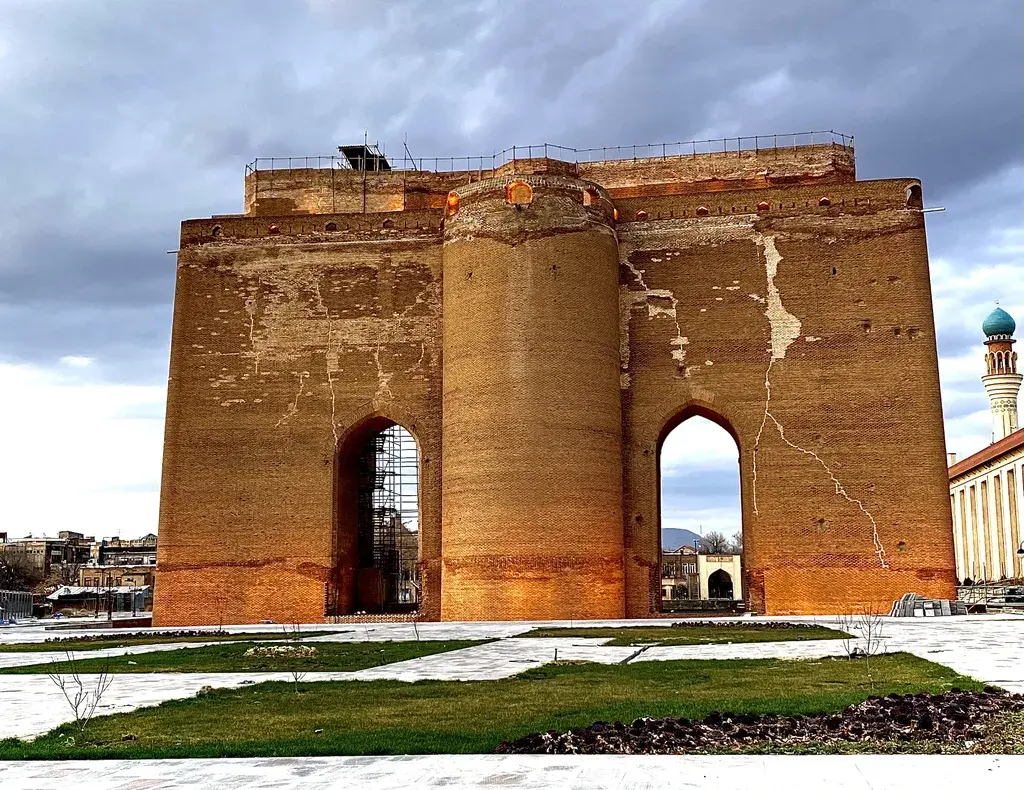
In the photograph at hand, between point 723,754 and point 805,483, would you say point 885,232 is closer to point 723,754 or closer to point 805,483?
point 805,483

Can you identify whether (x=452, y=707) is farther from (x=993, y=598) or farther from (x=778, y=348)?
(x=993, y=598)

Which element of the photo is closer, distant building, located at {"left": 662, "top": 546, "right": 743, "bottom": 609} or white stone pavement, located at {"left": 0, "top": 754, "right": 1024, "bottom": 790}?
white stone pavement, located at {"left": 0, "top": 754, "right": 1024, "bottom": 790}

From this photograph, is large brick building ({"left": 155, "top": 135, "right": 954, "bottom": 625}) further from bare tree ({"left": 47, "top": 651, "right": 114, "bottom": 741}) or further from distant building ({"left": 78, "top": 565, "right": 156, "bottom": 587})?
distant building ({"left": 78, "top": 565, "right": 156, "bottom": 587})

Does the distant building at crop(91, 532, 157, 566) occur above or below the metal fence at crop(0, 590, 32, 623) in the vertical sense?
above

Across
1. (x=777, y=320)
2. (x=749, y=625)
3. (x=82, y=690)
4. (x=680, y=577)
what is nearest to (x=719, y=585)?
(x=680, y=577)

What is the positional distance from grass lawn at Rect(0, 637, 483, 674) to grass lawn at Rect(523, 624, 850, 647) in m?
2.63

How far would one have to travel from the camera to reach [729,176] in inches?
1294

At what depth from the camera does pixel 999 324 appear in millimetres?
66188

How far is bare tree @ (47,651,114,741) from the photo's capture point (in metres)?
7.32

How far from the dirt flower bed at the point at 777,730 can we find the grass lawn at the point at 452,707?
310 mm

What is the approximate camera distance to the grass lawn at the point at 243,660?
12.3m

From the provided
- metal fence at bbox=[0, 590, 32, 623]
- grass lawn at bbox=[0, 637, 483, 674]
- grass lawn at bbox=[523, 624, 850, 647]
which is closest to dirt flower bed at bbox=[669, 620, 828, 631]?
grass lawn at bbox=[523, 624, 850, 647]

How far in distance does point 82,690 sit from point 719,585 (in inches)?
2234

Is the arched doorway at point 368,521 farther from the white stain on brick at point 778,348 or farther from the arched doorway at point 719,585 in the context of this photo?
the arched doorway at point 719,585
